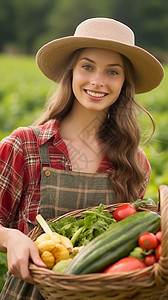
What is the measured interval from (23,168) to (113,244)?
0.81 m

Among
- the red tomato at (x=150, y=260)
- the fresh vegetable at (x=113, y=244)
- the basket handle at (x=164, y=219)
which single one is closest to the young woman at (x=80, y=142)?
the fresh vegetable at (x=113, y=244)

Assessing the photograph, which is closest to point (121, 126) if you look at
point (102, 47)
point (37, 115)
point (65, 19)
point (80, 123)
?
point (80, 123)

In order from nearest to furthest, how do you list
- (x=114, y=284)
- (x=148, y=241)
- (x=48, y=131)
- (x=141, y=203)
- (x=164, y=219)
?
(x=114, y=284) < (x=164, y=219) < (x=148, y=241) < (x=141, y=203) < (x=48, y=131)

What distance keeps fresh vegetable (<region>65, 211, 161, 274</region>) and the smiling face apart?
0.72 metres

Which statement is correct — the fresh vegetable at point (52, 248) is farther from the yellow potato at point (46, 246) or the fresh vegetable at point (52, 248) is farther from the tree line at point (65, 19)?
the tree line at point (65, 19)

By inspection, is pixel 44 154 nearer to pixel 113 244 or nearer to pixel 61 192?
pixel 61 192

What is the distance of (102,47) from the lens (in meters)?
2.98

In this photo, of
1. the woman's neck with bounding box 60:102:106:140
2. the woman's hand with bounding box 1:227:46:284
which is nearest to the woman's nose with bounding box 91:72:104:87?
the woman's neck with bounding box 60:102:106:140

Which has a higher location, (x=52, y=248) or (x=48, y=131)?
(x=48, y=131)

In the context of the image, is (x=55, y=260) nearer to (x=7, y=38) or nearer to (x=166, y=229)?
(x=166, y=229)

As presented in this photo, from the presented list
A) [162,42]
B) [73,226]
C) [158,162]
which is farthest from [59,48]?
[162,42]

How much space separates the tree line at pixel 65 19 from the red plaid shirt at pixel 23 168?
61563mm

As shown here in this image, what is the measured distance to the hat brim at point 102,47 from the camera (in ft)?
9.77

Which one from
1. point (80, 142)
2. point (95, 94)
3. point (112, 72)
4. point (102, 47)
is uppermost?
point (102, 47)
